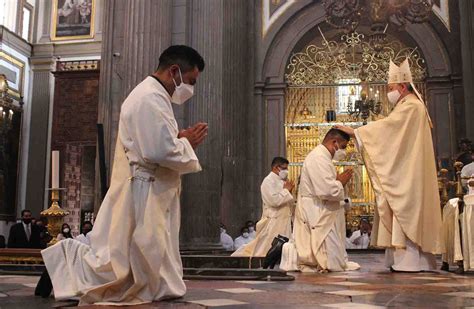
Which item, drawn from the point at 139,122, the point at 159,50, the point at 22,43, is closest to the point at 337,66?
the point at 159,50

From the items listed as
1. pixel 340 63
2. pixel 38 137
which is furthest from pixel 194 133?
pixel 38 137

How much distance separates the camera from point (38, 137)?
19.9 m

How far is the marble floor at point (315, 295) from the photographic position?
9.62ft

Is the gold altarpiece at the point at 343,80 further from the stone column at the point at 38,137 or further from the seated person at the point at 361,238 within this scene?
the stone column at the point at 38,137

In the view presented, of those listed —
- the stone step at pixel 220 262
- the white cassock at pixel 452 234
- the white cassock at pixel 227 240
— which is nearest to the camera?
the white cassock at pixel 452 234

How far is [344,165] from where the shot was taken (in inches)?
637

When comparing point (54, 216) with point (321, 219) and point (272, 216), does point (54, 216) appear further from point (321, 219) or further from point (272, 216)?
point (272, 216)

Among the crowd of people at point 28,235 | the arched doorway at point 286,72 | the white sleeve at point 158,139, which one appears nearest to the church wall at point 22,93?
the crowd of people at point 28,235

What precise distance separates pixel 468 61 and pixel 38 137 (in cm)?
1397

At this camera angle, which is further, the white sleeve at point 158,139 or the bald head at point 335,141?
the bald head at point 335,141

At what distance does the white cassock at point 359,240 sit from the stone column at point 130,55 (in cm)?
740

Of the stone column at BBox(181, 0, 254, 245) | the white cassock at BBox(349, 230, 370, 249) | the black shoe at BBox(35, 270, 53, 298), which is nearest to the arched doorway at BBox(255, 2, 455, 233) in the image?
the stone column at BBox(181, 0, 254, 245)

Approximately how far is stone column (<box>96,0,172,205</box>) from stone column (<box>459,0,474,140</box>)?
785 centimetres

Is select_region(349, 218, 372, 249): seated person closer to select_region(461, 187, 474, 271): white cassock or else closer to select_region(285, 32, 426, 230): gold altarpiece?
select_region(285, 32, 426, 230): gold altarpiece
